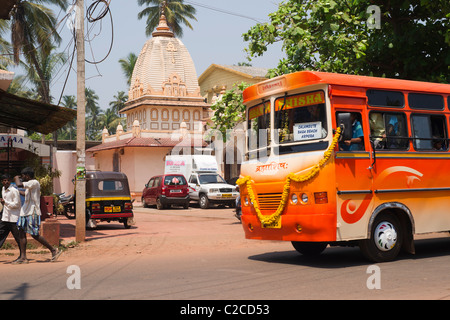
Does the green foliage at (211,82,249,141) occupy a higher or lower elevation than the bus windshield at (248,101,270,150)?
higher

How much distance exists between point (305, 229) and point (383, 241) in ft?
5.11

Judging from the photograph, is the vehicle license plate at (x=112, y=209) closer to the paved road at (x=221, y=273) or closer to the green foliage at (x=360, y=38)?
the paved road at (x=221, y=273)

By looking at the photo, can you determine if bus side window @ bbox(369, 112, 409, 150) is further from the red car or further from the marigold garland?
the red car

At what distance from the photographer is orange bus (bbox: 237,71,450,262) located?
10070 mm

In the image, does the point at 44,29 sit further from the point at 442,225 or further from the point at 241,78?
the point at 442,225

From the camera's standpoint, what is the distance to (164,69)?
52062mm

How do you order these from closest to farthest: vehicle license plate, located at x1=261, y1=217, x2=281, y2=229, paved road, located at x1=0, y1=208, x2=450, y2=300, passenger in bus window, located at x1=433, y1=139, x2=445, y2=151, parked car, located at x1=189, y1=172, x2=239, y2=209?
paved road, located at x1=0, y1=208, x2=450, y2=300
vehicle license plate, located at x1=261, y1=217, x2=281, y2=229
passenger in bus window, located at x1=433, y1=139, x2=445, y2=151
parked car, located at x1=189, y1=172, x2=239, y2=209

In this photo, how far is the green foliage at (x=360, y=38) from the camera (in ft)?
56.2

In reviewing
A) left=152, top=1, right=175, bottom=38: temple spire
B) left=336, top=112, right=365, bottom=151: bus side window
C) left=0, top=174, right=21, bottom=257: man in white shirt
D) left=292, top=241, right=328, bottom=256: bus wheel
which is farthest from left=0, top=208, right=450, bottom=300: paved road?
left=152, top=1, right=175, bottom=38: temple spire

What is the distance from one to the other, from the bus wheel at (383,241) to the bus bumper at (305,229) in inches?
37.0

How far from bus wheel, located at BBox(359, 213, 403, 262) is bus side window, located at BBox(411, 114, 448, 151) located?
5.09 feet

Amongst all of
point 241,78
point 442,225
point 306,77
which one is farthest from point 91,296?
point 241,78
